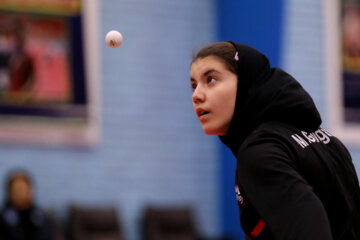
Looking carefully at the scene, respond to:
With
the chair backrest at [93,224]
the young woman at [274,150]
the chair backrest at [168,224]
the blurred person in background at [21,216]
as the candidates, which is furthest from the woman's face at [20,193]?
the young woman at [274,150]

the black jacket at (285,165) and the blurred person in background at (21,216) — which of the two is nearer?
the black jacket at (285,165)

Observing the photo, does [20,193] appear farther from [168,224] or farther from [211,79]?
[211,79]

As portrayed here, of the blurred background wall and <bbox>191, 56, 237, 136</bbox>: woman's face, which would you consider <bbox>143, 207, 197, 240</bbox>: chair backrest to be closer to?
the blurred background wall

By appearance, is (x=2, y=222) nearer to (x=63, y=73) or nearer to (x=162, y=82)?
(x=63, y=73)

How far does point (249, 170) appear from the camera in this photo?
186 centimetres

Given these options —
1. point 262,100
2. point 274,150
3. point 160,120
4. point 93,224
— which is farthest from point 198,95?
point 160,120

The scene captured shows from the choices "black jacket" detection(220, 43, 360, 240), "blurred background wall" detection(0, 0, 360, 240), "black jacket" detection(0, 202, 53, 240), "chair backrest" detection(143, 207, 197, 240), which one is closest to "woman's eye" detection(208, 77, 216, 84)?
"black jacket" detection(220, 43, 360, 240)

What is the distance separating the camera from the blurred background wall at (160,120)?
7.45 meters

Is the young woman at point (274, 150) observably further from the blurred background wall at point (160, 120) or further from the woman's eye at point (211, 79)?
the blurred background wall at point (160, 120)

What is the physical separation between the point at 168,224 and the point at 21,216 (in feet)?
5.81

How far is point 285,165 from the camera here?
5.97ft

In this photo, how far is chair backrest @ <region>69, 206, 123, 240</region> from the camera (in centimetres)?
696

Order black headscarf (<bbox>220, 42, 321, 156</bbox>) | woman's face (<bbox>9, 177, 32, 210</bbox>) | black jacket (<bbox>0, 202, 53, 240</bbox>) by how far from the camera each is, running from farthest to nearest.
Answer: woman's face (<bbox>9, 177, 32, 210</bbox>), black jacket (<bbox>0, 202, 53, 240</bbox>), black headscarf (<bbox>220, 42, 321, 156</bbox>)

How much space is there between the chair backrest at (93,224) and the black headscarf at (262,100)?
506 centimetres
